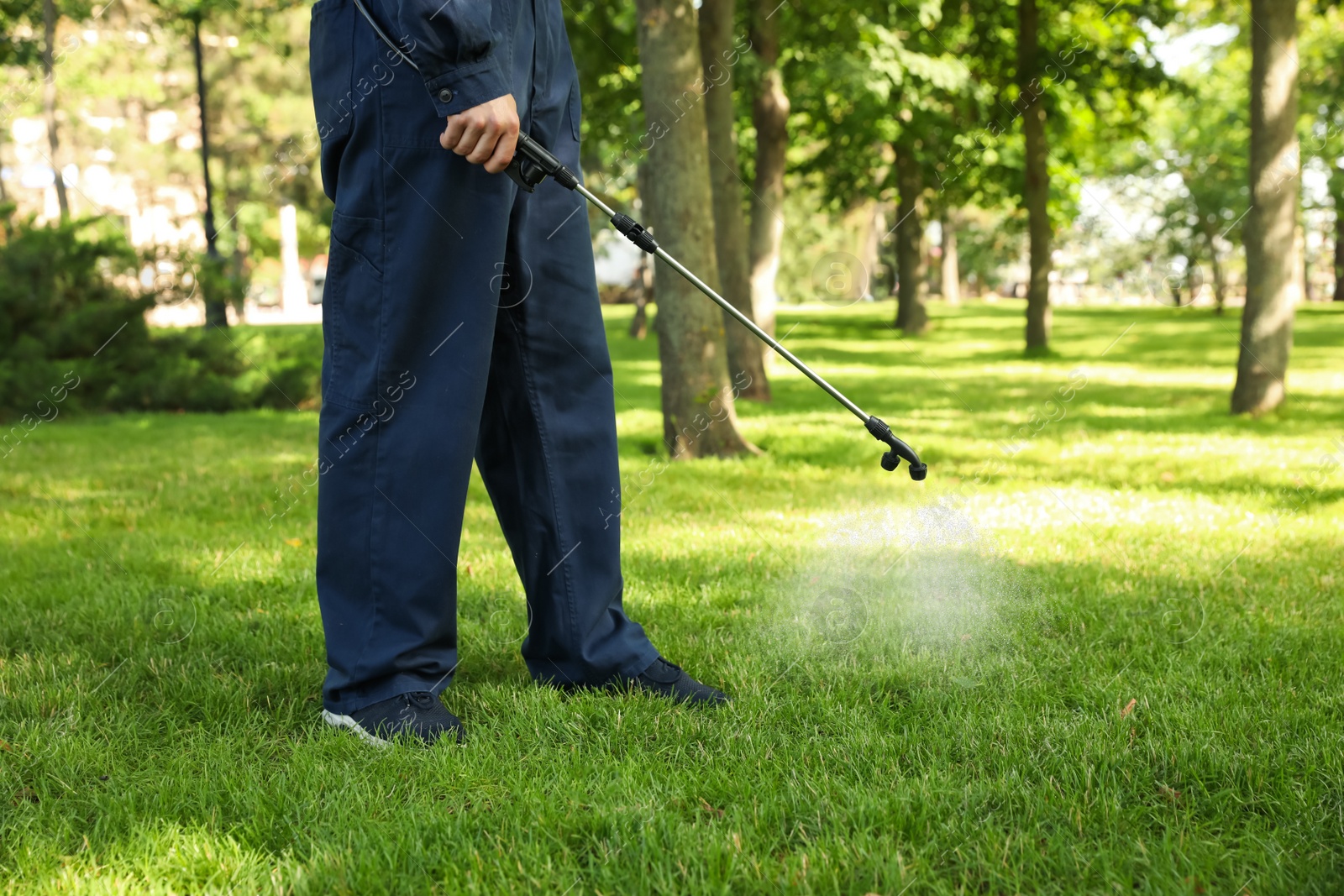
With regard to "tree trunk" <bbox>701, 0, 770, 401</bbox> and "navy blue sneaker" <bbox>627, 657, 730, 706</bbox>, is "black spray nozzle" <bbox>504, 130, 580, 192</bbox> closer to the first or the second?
"navy blue sneaker" <bbox>627, 657, 730, 706</bbox>

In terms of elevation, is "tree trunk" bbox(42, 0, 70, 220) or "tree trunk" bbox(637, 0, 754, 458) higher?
"tree trunk" bbox(42, 0, 70, 220)

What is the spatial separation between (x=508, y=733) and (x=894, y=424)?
7.07 m

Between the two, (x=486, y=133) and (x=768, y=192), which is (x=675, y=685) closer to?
(x=486, y=133)

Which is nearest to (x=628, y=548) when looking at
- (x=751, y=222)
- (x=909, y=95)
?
(x=751, y=222)

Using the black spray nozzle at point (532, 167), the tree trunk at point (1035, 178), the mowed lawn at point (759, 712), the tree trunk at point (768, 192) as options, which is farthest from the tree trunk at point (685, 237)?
the tree trunk at point (1035, 178)

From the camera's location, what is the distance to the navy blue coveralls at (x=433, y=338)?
2.41 m

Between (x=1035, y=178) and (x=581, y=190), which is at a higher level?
(x=1035, y=178)

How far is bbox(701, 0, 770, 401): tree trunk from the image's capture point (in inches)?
399

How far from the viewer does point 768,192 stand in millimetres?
13703

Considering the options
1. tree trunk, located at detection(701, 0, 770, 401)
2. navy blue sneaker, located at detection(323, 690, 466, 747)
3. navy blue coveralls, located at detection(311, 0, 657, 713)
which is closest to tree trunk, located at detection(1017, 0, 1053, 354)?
tree trunk, located at detection(701, 0, 770, 401)

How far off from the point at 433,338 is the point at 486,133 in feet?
1.59

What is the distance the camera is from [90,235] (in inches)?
440

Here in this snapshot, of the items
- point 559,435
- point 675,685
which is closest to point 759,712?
point 675,685

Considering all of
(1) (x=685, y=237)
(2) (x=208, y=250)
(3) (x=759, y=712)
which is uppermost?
(2) (x=208, y=250)
